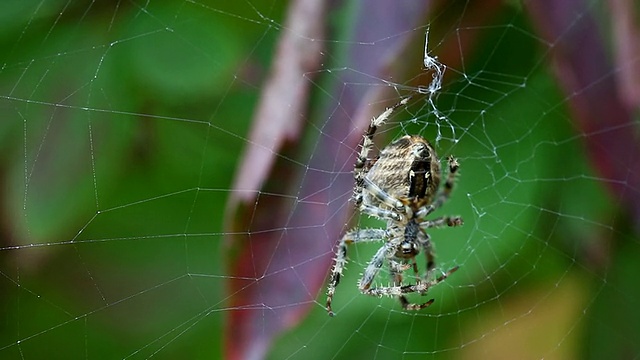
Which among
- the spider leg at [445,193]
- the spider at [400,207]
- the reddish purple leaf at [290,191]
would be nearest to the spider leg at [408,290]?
the spider at [400,207]

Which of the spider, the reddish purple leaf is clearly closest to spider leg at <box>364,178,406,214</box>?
the spider

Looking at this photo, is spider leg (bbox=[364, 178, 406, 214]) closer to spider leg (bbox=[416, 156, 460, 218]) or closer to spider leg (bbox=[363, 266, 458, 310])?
spider leg (bbox=[416, 156, 460, 218])

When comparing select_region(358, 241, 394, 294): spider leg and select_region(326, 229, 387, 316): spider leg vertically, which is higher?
select_region(326, 229, 387, 316): spider leg

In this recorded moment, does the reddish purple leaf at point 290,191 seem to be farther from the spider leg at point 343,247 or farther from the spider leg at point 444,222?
the spider leg at point 444,222

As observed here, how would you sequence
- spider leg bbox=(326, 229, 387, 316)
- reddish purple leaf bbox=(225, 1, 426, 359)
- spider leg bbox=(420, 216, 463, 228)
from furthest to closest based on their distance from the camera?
spider leg bbox=(420, 216, 463, 228) < spider leg bbox=(326, 229, 387, 316) < reddish purple leaf bbox=(225, 1, 426, 359)

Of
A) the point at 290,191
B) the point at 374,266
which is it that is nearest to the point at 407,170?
the point at 374,266

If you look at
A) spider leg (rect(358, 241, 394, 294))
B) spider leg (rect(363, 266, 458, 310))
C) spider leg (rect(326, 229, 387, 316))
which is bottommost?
spider leg (rect(363, 266, 458, 310))

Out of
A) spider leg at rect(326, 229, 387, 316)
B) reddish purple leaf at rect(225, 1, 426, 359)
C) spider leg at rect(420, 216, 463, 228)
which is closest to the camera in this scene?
reddish purple leaf at rect(225, 1, 426, 359)

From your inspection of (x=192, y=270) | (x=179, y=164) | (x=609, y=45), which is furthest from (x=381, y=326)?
(x=609, y=45)
